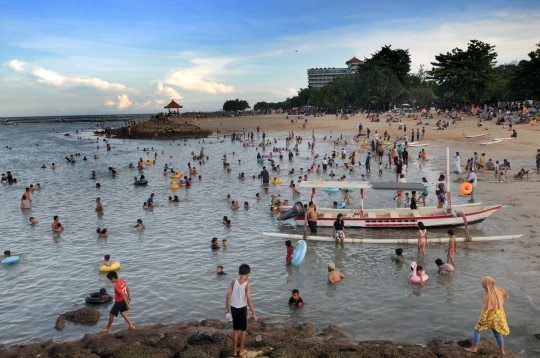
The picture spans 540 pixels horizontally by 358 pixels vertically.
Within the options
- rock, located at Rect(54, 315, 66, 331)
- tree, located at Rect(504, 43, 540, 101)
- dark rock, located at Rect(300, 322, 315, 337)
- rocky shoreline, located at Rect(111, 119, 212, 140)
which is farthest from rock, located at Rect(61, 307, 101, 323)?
rocky shoreline, located at Rect(111, 119, 212, 140)

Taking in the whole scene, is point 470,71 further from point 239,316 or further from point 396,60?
point 239,316

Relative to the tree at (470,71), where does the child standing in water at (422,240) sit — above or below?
below

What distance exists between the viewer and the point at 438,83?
65.9 meters

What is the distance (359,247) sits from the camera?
17.1 m

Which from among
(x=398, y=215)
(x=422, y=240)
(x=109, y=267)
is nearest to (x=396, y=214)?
(x=398, y=215)

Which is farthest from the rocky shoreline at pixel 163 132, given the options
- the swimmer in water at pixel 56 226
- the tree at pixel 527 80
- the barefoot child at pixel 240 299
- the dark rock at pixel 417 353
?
the dark rock at pixel 417 353

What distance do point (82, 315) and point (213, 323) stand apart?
12.8 ft

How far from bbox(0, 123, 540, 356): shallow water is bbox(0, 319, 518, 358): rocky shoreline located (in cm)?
112

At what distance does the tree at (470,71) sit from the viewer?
5969cm

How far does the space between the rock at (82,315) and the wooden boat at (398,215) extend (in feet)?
32.0

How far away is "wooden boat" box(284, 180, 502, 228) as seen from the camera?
18219mm

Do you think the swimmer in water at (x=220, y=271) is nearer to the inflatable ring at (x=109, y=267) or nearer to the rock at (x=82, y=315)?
the inflatable ring at (x=109, y=267)

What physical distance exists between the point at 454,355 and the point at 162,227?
1586 centimetres

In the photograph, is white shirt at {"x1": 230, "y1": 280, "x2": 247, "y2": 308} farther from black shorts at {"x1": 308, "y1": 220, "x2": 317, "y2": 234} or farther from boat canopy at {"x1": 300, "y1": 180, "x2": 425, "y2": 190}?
boat canopy at {"x1": 300, "y1": 180, "x2": 425, "y2": 190}
